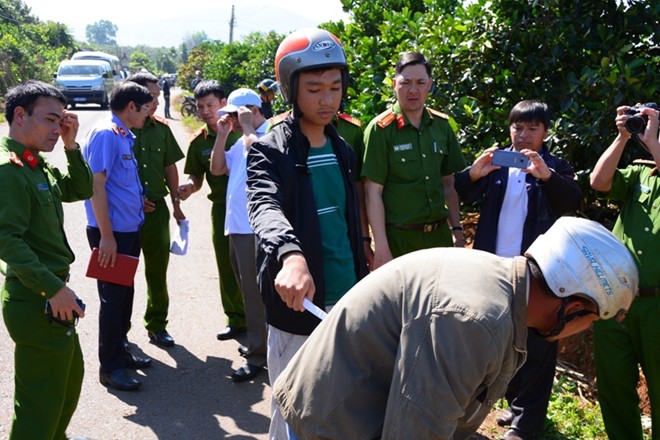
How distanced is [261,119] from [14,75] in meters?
31.0

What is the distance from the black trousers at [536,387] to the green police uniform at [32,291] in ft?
8.96

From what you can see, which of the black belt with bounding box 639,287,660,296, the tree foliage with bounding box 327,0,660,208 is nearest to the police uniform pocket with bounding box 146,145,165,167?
the tree foliage with bounding box 327,0,660,208

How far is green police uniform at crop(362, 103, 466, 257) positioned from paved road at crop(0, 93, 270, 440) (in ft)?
5.33

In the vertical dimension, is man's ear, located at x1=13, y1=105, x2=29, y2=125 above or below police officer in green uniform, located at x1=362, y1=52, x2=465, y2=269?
above

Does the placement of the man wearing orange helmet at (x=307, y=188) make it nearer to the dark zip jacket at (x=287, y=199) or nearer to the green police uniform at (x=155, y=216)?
the dark zip jacket at (x=287, y=199)

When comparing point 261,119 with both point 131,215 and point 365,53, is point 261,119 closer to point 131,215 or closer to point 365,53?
point 131,215

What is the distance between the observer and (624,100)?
545 cm

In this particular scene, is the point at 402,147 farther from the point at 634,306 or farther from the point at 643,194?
the point at 634,306

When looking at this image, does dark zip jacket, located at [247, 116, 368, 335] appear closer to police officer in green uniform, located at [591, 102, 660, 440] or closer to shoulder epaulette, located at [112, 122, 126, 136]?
police officer in green uniform, located at [591, 102, 660, 440]

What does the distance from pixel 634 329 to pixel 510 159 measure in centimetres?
125

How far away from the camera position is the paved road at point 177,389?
16.3 feet

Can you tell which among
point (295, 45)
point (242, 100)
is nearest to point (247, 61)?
point (242, 100)

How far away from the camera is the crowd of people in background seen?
6.79 ft

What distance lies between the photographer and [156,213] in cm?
634
